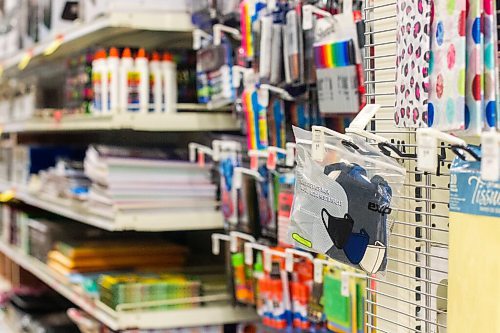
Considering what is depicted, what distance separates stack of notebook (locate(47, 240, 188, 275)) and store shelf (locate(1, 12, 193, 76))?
82 centimetres

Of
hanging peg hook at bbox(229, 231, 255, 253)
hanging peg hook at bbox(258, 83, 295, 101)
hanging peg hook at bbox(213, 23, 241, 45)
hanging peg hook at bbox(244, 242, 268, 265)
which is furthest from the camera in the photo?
hanging peg hook at bbox(213, 23, 241, 45)

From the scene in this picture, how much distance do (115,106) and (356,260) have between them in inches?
65.3

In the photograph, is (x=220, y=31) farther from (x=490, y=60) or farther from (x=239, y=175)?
(x=490, y=60)

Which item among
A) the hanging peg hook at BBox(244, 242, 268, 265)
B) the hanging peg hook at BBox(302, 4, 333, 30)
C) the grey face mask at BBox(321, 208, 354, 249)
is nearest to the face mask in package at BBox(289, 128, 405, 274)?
the grey face mask at BBox(321, 208, 354, 249)

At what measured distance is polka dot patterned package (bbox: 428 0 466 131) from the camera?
1189 millimetres

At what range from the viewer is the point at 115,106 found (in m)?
2.82

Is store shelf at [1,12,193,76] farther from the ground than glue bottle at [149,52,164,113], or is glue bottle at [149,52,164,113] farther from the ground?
store shelf at [1,12,193,76]

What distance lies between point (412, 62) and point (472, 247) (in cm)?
35

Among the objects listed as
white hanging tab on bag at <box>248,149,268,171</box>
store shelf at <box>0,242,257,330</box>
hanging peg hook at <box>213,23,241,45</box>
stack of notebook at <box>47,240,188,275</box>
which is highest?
hanging peg hook at <box>213,23,241,45</box>

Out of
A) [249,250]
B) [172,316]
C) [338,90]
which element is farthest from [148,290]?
[338,90]

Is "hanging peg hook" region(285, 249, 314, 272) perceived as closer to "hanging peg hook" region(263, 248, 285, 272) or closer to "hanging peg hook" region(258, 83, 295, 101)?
"hanging peg hook" region(263, 248, 285, 272)

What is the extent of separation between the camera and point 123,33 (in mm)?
3047

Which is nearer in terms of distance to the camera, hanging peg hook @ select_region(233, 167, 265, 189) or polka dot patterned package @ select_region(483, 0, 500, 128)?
polka dot patterned package @ select_region(483, 0, 500, 128)

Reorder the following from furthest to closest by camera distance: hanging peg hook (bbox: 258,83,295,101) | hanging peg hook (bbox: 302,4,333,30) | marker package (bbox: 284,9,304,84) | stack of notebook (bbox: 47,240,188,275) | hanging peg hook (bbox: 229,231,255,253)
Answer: stack of notebook (bbox: 47,240,188,275) → hanging peg hook (bbox: 229,231,255,253) → hanging peg hook (bbox: 258,83,295,101) → marker package (bbox: 284,9,304,84) → hanging peg hook (bbox: 302,4,333,30)
